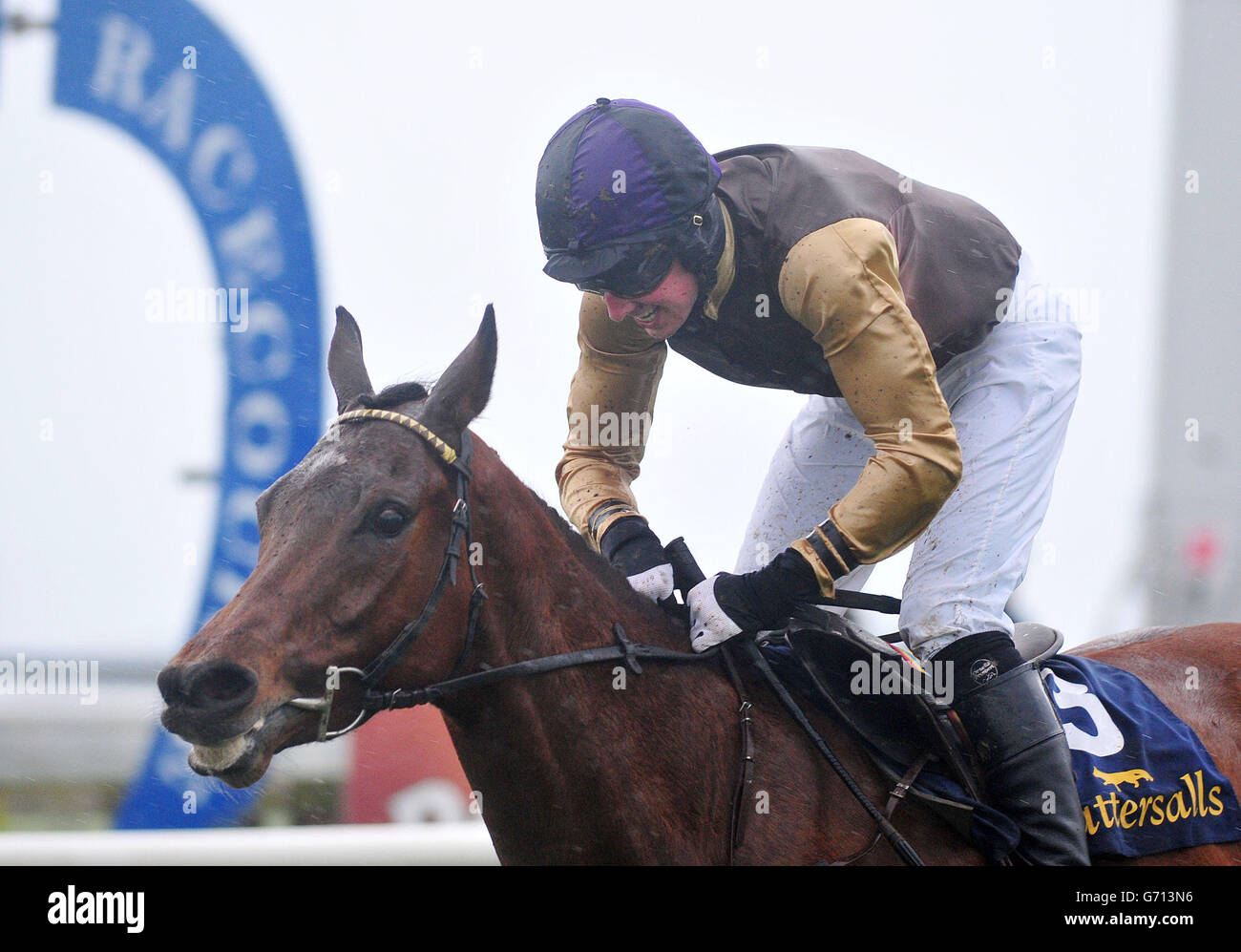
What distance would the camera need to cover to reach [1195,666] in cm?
246

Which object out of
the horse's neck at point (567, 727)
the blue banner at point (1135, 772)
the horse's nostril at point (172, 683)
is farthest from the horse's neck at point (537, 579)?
the blue banner at point (1135, 772)

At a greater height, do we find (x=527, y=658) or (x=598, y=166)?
(x=598, y=166)

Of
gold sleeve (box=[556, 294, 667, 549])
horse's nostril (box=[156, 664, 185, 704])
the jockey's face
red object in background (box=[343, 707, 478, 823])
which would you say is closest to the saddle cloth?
gold sleeve (box=[556, 294, 667, 549])

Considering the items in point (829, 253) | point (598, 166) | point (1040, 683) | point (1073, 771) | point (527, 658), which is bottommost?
point (1073, 771)

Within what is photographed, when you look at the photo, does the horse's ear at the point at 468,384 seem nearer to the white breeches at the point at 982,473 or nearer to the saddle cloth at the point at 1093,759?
the saddle cloth at the point at 1093,759

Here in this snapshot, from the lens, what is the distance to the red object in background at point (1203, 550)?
465 cm

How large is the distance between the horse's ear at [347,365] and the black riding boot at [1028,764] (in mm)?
1177

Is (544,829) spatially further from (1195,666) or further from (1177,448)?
(1177,448)

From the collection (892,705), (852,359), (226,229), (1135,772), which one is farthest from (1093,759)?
(226,229)

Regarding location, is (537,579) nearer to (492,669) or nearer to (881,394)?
(492,669)

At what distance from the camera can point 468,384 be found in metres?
1.76
